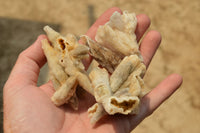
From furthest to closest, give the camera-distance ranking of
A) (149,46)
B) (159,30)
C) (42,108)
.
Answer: (159,30) → (149,46) → (42,108)

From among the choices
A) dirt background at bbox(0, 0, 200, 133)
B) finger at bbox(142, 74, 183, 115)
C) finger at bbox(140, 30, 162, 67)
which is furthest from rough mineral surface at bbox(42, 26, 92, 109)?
dirt background at bbox(0, 0, 200, 133)

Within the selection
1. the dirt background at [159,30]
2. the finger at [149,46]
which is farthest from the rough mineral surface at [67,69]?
the dirt background at [159,30]

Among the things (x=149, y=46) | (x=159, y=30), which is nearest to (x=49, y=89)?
(x=149, y=46)

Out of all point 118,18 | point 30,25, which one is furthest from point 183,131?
point 30,25

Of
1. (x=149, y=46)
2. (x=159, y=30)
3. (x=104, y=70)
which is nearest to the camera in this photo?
(x=104, y=70)

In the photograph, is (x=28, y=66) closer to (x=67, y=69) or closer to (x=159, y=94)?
(x=67, y=69)
